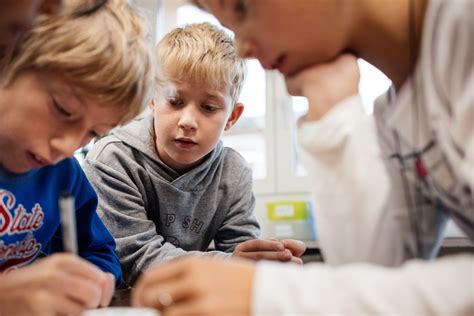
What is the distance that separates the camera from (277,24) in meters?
0.50

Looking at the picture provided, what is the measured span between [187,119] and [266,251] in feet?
1.12

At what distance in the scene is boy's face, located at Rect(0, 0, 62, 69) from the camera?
454mm

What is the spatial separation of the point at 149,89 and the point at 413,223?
47 centimetres

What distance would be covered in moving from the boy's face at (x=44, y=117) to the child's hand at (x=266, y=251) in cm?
33

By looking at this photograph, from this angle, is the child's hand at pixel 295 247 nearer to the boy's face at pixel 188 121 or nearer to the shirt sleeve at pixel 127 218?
the shirt sleeve at pixel 127 218

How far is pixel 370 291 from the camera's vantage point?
345 mm

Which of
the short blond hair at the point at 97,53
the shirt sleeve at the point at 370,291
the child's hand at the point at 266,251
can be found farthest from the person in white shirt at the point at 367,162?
the child's hand at the point at 266,251

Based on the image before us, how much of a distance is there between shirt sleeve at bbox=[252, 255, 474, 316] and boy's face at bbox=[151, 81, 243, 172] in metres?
0.70

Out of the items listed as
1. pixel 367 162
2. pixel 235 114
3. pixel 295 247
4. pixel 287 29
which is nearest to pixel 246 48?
pixel 287 29

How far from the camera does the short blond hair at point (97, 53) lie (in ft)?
2.15

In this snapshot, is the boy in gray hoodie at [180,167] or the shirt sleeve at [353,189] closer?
the shirt sleeve at [353,189]

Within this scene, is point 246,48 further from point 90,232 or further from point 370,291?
point 90,232

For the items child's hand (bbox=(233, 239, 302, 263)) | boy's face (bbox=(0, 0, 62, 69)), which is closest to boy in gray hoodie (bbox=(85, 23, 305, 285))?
child's hand (bbox=(233, 239, 302, 263))

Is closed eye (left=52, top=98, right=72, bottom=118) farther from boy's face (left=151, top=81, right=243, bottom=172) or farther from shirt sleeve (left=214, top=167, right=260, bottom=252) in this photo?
shirt sleeve (left=214, top=167, right=260, bottom=252)
